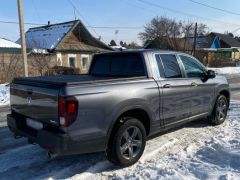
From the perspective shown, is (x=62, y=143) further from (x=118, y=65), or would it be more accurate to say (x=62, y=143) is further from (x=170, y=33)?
(x=170, y=33)

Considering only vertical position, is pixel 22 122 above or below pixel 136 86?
below

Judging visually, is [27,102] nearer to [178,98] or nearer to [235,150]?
[178,98]

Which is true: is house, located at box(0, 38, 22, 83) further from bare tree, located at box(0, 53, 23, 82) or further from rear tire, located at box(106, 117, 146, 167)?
rear tire, located at box(106, 117, 146, 167)

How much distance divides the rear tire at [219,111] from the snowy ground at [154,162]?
2.67ft

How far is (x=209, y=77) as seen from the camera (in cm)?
647

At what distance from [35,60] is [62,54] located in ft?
17.3

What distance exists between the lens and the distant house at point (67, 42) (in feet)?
88.1

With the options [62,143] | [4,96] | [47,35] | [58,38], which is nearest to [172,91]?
[62,143]

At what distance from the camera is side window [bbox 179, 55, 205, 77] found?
237 inches

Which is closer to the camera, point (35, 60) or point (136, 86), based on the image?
point (136, 86)

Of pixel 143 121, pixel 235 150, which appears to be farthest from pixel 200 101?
pixel 143 121

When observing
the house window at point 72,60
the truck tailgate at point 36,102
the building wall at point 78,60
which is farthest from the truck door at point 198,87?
the house window at point 72,60

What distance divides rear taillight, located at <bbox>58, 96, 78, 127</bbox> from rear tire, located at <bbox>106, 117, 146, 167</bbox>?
33.6 inches

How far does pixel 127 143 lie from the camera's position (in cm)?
463
